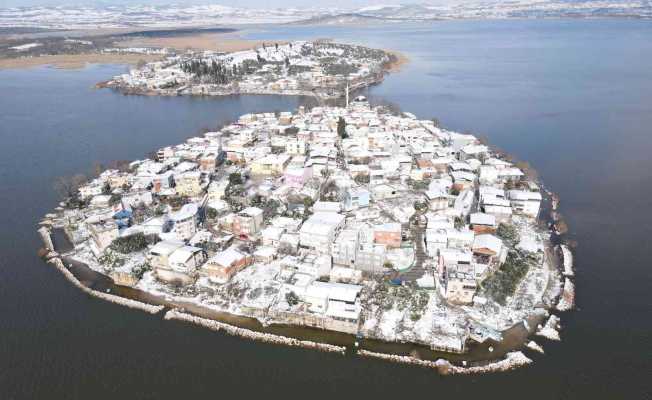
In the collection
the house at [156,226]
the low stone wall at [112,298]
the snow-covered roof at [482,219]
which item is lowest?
the low stone wall at [112,298]

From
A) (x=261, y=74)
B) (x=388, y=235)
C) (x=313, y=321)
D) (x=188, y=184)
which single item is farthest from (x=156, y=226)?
(x=261, y=74)

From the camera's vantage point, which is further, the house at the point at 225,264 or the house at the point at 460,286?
the house at the point at 225,264

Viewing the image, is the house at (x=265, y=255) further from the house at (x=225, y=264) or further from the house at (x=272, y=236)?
the house at (x=272, y=236)

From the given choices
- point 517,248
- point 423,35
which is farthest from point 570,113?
point 423,35

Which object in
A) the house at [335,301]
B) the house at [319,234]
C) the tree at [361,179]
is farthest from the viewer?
the tree at [361,179]

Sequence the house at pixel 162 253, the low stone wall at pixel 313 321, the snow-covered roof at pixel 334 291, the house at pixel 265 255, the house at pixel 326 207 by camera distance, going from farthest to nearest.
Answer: the house at pixel 326 207 → the house at pixel 265 255 → the house at pixel 162 253 → the snow-covered roof at pixel 334 291 → the low stone wall at pixel 313 321

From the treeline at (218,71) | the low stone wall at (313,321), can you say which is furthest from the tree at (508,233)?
the treeline at (218,71)
